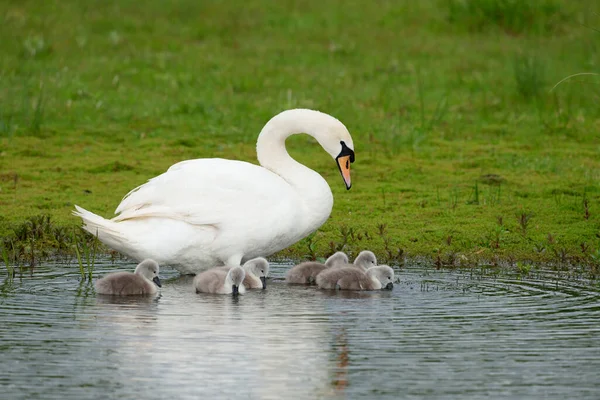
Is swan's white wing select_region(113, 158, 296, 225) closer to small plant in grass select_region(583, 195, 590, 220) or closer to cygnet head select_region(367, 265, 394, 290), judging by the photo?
cygnet head select_region(367, 265, 394, 290)

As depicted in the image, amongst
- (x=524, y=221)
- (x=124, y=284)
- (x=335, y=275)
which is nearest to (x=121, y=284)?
(x=124, y=284)

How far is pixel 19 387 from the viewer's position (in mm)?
6105

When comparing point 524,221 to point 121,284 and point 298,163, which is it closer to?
point 298,163

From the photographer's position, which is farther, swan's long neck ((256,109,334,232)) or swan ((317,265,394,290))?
swan's long neck ((256,109,334,232))

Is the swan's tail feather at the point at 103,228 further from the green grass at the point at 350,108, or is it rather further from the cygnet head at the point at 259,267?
the green grass at the point at 350,108

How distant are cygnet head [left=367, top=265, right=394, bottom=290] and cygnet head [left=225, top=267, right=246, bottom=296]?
93cm

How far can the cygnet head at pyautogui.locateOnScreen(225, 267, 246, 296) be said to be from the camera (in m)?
8.66

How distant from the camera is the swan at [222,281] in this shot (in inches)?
342

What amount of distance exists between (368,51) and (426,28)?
8.04ft

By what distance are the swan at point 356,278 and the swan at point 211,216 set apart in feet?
1.88

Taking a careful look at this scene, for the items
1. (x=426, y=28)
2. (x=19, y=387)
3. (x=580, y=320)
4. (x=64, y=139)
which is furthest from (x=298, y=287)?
(x=426, y=28)

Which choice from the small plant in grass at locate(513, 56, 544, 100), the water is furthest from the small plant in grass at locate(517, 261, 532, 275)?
the small plant in grass at locate(513, 56, 544, 100)

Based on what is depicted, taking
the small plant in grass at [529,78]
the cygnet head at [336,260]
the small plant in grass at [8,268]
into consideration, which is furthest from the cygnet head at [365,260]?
the small plant in grass at [529,78]

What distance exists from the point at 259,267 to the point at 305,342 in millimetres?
2022
